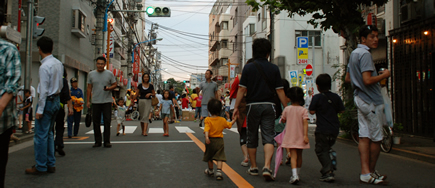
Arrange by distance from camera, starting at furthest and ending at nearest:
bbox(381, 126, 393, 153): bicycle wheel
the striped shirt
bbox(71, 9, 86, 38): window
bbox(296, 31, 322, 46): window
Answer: bbox(296, 31, 322, 46): window < bbox(71, 9, 86, 38): window < bbox(381, 126, 393, 153): bicycle wheel < the striped shirt

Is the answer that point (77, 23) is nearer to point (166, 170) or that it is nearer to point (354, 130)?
point (354, 130)

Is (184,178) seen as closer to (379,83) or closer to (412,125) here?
(379,83)

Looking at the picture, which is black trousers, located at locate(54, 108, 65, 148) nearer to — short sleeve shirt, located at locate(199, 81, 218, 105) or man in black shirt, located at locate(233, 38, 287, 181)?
man in black shirt, located at locate(233, 38, 287, 181)

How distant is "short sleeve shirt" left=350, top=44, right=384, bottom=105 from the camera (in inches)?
189

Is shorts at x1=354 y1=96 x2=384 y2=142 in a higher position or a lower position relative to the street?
higher

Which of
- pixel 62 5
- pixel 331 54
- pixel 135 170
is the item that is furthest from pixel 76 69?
pixel 135 170

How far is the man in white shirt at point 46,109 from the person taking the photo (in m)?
5.00

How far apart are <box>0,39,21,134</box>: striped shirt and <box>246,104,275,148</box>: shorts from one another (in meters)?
2.72

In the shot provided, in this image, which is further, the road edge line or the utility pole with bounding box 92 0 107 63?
the utility pole with bounding box 92 0 107 63

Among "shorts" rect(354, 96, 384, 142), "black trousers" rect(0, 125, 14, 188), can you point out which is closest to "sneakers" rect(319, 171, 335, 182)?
"shorts" rect(354, 96, 384, 142)

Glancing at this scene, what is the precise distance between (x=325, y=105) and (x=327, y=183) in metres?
0.98

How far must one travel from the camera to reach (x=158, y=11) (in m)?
17.9

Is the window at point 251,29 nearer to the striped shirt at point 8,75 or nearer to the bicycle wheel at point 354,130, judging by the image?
the bicycle wheel at point 354,130

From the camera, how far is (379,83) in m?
4.91
